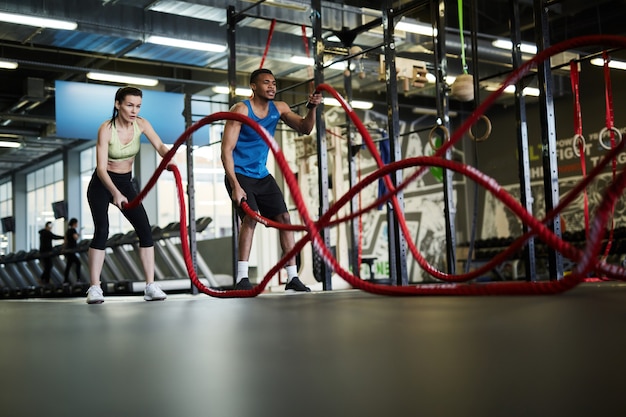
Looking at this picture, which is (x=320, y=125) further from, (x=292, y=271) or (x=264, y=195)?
(x=292, y=271)

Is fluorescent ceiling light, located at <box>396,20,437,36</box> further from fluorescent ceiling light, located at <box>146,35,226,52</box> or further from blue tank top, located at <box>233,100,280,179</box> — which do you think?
blue tank top, located at <box>233,100,280,179</box>

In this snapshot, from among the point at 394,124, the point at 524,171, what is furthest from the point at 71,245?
the point at 524,171

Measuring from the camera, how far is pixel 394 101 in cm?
573

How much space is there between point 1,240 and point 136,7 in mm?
17617

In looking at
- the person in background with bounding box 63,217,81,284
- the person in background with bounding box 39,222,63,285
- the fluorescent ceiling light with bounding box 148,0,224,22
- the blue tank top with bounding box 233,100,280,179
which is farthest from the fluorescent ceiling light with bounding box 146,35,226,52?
the blue tank top with bounding box 233,100,280,179

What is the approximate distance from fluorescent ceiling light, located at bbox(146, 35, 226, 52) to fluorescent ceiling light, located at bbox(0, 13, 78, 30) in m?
1.22

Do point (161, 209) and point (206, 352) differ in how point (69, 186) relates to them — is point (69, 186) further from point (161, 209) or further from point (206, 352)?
point (206, 352)

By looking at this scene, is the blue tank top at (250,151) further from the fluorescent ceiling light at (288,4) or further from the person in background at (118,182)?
the fluorescent ceiling light at (288,4)

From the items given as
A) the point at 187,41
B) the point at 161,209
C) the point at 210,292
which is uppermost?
the point at 187,41

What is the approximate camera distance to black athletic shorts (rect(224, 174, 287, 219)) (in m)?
5.26

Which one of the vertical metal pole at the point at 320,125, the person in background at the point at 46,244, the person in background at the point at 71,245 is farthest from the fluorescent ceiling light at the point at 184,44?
the person in background at the point at 46,244

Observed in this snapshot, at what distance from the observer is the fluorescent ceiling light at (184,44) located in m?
10.7

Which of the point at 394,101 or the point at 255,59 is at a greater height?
the point at 255,59

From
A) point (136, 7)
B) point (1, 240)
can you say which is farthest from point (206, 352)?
point (1, 240)
